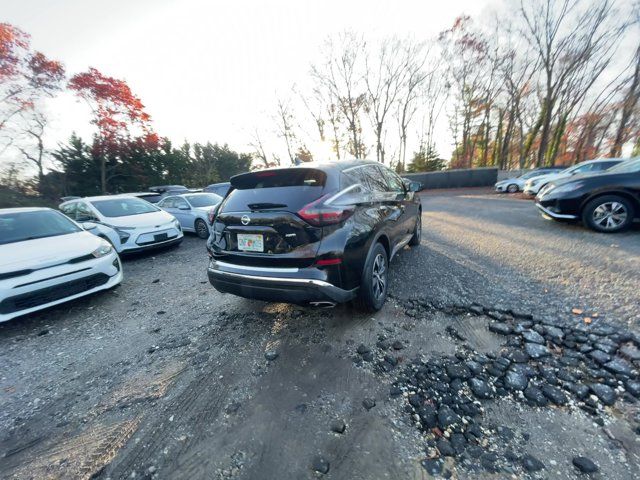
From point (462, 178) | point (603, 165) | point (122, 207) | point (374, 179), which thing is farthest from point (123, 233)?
point (462, 178)

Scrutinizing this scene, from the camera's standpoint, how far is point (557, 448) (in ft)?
4.84

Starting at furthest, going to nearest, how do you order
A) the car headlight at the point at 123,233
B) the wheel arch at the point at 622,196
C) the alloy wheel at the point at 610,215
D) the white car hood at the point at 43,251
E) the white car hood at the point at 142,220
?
the white car hood at the point at 142,220 < the car headlight at the point at 123,233 < the alloy wheel at the point at 610,215 < the wheel arch at the point at 622,196 < the white car hood at the point at 43,251

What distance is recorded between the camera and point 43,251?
11.3 ft

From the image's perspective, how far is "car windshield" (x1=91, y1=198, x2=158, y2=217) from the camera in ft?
20.5

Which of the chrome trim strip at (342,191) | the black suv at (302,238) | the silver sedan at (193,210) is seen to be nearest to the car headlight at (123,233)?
the silver sedan at (193,210)

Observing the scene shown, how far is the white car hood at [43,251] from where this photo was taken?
3170 millimetres

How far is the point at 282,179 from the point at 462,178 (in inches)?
820

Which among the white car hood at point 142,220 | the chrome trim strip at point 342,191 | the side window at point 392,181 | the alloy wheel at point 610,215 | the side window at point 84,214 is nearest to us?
the chrome trim strip at point 342,191

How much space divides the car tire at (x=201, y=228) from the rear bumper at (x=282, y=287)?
5.73 meters

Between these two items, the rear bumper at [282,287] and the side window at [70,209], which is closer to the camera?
the rear bumper at [282,287]

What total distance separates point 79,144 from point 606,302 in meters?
29.8

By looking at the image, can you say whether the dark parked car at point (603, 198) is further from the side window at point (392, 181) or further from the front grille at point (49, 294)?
the front grille at point (49, 294)

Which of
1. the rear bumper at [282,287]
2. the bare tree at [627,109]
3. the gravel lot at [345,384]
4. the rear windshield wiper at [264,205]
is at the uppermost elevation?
the bare tree at [627,109]

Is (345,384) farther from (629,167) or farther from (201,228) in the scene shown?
(201,228)
